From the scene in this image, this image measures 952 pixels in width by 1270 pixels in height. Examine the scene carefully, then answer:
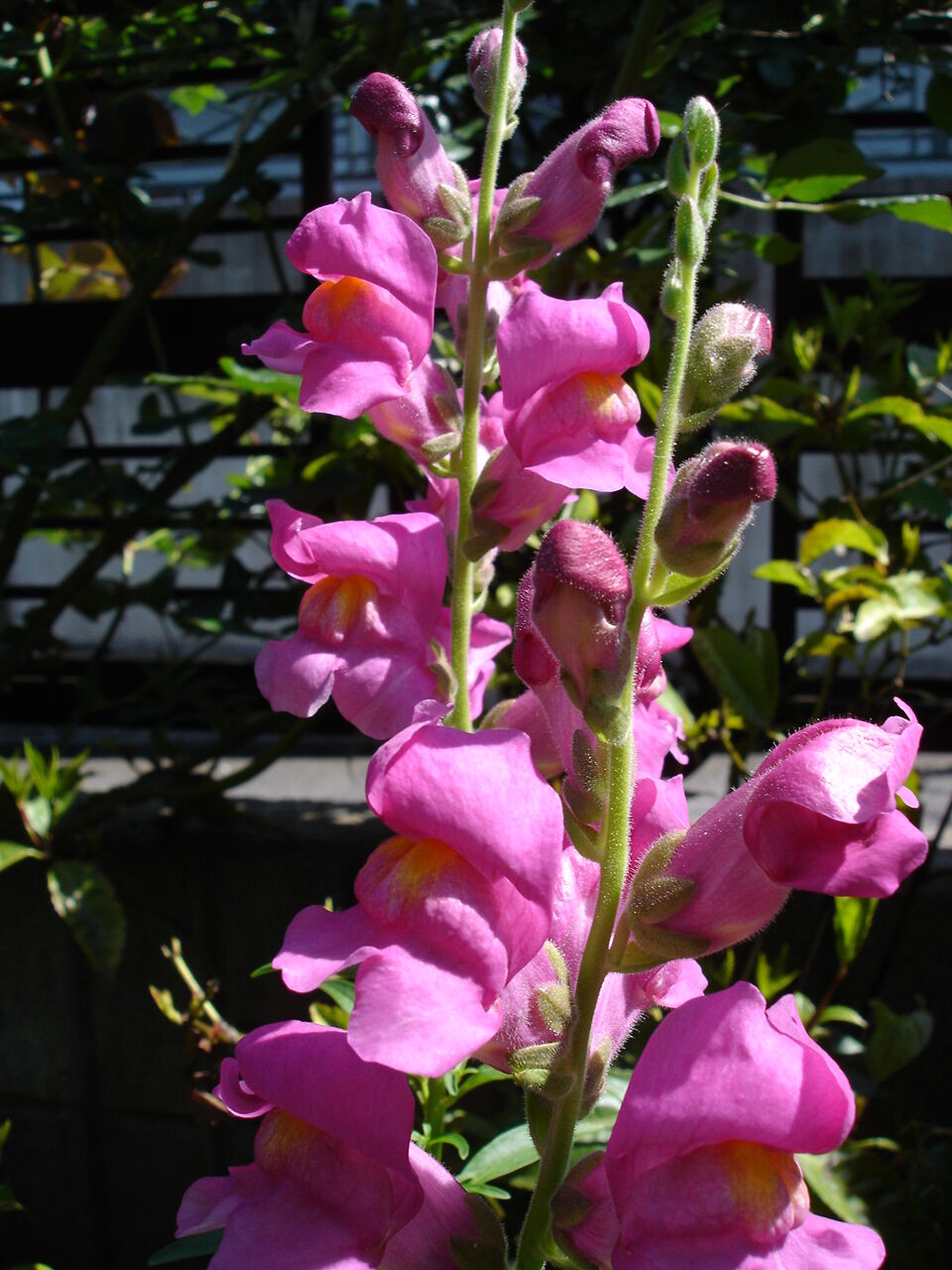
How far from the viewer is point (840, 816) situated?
1.11 feet

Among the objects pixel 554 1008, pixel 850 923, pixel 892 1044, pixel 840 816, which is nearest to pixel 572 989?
pixel 554 1008

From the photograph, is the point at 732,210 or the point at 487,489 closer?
the point at 487,489

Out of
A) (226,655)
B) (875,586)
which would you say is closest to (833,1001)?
(875,586)

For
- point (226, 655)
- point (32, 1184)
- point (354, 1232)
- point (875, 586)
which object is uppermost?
point (354, 1232)

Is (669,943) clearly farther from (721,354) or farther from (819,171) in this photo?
(819,171)

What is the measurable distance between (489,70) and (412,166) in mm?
78

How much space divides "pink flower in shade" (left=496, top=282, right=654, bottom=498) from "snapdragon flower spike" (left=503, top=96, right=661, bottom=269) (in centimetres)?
6

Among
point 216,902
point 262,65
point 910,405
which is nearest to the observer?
point 910,405

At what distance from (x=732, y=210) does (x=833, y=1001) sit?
2.77 ft

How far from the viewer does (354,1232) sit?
0.38 metres

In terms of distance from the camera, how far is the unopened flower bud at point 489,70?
561 millimetres

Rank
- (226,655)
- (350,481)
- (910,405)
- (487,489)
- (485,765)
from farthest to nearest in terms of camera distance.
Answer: (226,655) < (350,481) < (910,405) < (487,489) < (485,765)

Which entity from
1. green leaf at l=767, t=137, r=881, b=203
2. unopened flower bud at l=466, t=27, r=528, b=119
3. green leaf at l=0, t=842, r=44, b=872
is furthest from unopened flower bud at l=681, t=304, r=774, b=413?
green leaf at l=0, t=842, r=44, b=872

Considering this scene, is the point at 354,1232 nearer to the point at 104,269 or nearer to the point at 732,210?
the point at 732,210
